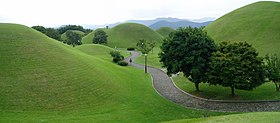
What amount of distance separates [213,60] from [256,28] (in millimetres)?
53029

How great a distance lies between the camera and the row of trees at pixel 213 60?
102 ft

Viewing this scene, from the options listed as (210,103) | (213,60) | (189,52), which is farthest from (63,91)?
(213,60)

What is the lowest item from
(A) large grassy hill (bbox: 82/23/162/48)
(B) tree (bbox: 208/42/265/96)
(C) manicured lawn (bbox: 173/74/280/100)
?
(C) manicured lawn (bbox: 173/74/280/100)

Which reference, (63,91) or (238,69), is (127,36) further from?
(238,69)

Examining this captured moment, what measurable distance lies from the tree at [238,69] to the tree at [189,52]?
4.31 feet

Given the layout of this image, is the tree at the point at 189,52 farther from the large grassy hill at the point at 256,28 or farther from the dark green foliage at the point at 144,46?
the large grassy hill at the point at 256,28

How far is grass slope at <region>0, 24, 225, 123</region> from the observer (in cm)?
2749

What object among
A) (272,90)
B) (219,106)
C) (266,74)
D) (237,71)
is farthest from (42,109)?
(272,90)

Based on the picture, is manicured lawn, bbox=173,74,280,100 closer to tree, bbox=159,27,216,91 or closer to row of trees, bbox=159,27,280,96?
row of trees, bbox=159,27,280,96

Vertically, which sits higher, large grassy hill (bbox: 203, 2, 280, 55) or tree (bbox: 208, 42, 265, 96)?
large grassy hill (bbox: 203, 2, 280, 55)

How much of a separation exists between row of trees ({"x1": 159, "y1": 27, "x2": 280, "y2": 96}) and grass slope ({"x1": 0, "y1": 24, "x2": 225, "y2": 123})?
478 cm

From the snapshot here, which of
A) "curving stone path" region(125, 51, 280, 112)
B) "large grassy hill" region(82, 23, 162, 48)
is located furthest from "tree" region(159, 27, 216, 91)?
"large grassy hill" region(82, 23, 162, 48)

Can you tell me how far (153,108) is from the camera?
30969mm

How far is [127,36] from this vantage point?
144 metres
